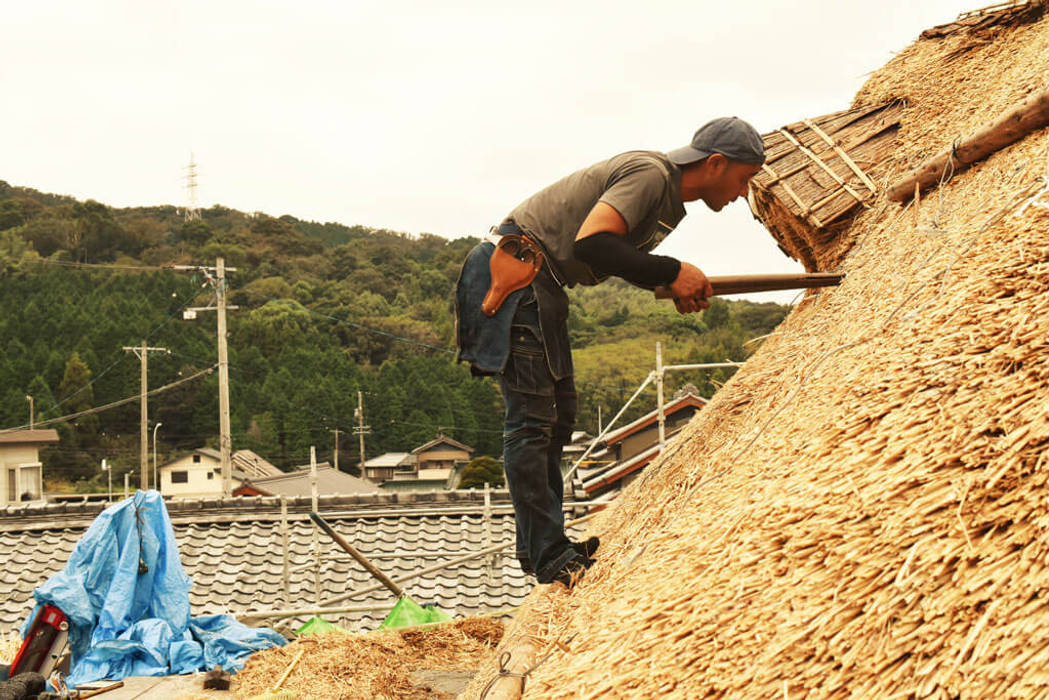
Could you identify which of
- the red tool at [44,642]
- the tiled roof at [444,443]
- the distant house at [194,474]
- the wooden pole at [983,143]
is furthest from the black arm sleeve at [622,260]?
A: the distant house at [194,474]

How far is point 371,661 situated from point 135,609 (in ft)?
6.70

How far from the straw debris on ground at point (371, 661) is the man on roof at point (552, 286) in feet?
3.49

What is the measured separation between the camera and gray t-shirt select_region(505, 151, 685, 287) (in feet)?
9.52

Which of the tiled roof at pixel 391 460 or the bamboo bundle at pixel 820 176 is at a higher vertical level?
the bamboo bundle at pixel 820 176

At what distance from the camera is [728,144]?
3062 millimetres

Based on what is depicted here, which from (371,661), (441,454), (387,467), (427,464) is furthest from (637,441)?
(387,467)

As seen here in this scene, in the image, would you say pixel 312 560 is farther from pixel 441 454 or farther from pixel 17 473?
pixel 441 454

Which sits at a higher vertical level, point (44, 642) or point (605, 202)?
point (605, 202)

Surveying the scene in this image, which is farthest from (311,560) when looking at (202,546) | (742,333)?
(742,333)

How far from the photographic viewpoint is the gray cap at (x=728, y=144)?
3.06 metres

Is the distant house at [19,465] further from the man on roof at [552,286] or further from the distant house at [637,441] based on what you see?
the man on roof at [552,286]

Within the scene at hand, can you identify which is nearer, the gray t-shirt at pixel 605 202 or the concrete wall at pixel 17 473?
the gray t-shirt at pixel 605 202

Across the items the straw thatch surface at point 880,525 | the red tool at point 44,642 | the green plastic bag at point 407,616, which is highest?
the straw thatch surface at point 880,525

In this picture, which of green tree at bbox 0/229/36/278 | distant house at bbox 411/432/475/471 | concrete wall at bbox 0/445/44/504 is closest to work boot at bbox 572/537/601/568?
concrete wall at bbox 0/445/44/504
